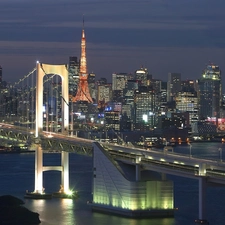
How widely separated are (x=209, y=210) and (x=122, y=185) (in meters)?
2.90

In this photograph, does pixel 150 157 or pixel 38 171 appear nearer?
pixel 150 157

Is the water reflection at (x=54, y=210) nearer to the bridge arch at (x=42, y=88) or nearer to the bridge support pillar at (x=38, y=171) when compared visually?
the bridge support pillar at (x=38, y=171)

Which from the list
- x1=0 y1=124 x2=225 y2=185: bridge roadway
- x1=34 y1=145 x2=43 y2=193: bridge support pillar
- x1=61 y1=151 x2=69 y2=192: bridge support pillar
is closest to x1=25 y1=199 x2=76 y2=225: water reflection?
x1=34 y1=145 x2=43 y2=193: bridge support pillar

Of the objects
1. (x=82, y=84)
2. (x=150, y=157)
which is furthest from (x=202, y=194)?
(x=82, y=84)

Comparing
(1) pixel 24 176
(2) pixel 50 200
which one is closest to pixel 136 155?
(2) pixel 50 200

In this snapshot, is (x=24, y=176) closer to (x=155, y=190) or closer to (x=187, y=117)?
(x=155, y=190)

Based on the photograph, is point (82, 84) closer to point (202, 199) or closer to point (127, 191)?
point (127, 191)

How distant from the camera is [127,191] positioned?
28.5 metres

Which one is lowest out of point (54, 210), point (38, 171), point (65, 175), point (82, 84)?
point (54, 210)

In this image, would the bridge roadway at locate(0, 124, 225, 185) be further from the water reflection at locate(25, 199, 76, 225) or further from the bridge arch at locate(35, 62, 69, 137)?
the water reflection at locate(25, 199, 76, 225)

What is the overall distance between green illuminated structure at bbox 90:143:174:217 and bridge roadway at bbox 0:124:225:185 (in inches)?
12.7

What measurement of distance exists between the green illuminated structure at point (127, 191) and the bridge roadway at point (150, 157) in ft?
1.06

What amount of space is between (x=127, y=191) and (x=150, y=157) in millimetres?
1191

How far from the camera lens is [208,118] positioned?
100188mm
